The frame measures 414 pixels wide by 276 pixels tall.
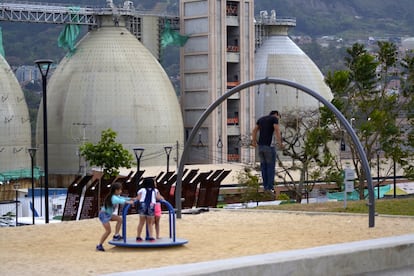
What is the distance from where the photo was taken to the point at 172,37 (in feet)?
335

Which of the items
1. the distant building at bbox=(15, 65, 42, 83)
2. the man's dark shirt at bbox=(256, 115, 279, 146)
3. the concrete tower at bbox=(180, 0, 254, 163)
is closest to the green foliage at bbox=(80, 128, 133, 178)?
the concrete tower at bbox=(180, 0, 254, 163)

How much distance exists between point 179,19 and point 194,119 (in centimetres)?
933

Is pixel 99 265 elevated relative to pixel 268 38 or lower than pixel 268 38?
lower

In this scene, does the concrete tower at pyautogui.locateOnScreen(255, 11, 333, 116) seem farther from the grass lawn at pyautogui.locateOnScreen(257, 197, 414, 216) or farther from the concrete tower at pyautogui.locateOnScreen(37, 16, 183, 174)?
the grass lawn at pyautogui.locateOnScreen(257, 197, 414, 216)

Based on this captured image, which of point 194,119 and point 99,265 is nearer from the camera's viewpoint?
point 99,265

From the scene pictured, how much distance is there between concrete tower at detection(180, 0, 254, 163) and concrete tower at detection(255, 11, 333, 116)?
705 cm

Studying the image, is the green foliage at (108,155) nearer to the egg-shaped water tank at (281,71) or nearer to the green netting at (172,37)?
the green netting at (172,37)

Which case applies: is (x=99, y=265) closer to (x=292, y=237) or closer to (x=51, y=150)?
(x=292, y=237)

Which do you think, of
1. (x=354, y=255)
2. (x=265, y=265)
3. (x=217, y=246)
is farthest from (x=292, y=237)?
(x=265, y=265)

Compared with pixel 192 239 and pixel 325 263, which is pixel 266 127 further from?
pixel 325 263

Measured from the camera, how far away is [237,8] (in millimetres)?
102750

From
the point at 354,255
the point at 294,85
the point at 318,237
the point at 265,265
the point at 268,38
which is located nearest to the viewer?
the point at 265,265

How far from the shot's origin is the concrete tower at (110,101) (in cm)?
9856

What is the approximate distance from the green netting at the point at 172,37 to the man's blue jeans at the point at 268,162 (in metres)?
73.5
